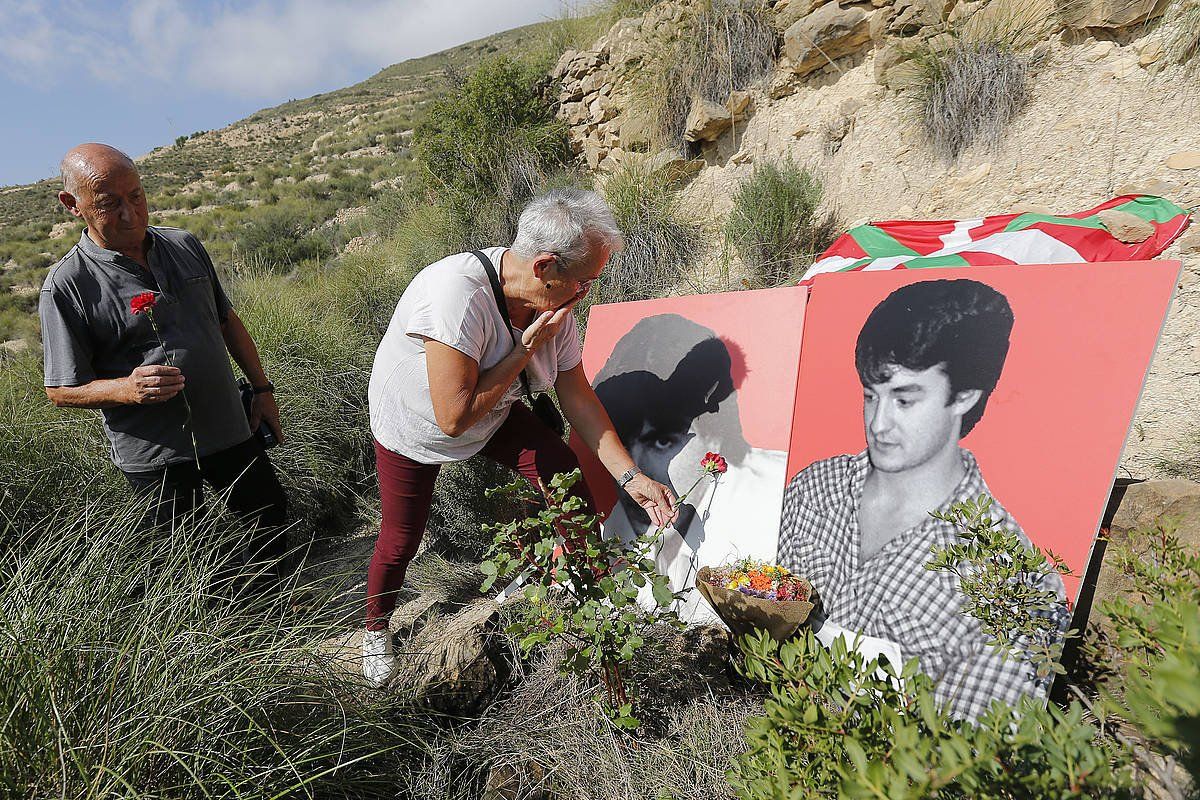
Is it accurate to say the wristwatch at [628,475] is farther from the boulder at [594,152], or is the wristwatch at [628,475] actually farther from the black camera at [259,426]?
the boulder at [594,152]

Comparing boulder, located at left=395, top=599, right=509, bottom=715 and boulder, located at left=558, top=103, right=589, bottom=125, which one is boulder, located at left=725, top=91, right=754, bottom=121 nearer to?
boulder, located at left=558, top=103, right=589, bottom=125

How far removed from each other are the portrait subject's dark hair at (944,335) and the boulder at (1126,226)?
132 cm

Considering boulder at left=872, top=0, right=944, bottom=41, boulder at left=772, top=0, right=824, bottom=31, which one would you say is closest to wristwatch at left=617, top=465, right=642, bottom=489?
boulder at left=872, top=0, right=944, bottom=41

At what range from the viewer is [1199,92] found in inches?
125

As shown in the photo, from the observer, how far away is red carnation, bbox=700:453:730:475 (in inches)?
76.7

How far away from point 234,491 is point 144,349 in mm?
586

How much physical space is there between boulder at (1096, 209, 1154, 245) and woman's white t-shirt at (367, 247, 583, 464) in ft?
7.94

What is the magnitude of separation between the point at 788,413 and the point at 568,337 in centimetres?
79

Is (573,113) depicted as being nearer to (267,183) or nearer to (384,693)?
(384,693)

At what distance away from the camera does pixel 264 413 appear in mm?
2314

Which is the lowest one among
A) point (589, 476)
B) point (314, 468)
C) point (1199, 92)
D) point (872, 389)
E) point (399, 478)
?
point (314, 468)

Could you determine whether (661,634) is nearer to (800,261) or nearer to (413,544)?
(413,544)

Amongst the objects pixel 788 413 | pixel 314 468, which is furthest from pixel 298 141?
pixel 788 413

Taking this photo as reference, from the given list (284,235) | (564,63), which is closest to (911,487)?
(564,63)
